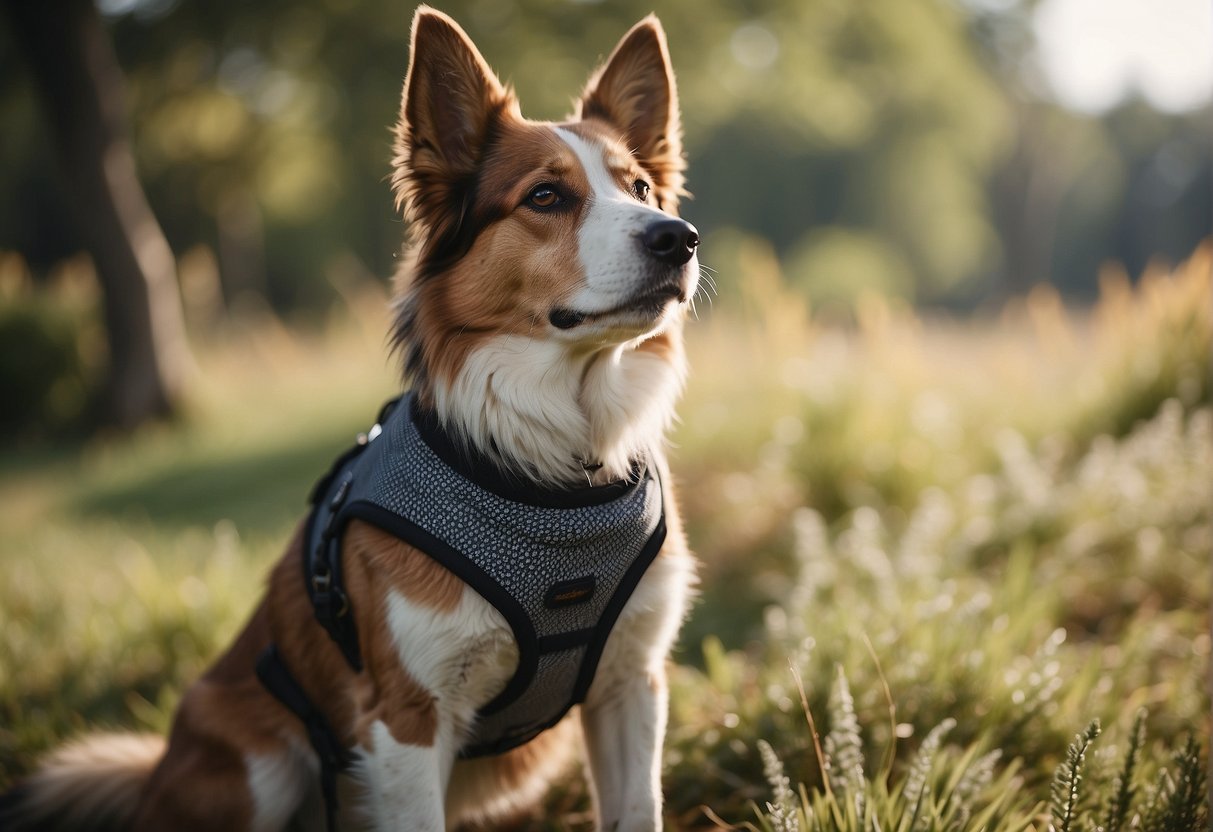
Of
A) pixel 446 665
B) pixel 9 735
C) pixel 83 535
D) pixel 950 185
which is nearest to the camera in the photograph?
pixel 446 665

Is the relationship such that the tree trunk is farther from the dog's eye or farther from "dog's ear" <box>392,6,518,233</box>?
the dog's eye

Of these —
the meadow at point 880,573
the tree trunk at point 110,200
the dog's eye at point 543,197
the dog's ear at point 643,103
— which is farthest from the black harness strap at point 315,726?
the tree trunk at point 110,200

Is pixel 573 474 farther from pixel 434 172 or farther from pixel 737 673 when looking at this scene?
pixel 737 673

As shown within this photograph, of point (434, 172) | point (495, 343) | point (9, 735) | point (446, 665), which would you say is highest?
point (434, 172)

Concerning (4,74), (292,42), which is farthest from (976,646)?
(4,74)

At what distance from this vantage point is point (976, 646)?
127 inches

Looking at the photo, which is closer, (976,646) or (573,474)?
(573,474)

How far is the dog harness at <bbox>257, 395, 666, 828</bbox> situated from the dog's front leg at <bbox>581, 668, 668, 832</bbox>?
0.13 m

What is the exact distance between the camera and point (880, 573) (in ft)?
12.6

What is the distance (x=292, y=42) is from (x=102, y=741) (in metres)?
13.6

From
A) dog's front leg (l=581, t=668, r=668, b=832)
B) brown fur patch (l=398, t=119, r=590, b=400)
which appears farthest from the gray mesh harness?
brown fur patch (l=398, t=119, r=590, b=400)

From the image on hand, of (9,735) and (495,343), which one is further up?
(495,343)

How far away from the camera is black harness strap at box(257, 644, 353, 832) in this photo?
243 centimetres

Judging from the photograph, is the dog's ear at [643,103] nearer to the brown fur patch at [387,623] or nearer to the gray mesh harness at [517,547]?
the gray mesh harness at [517,547]
